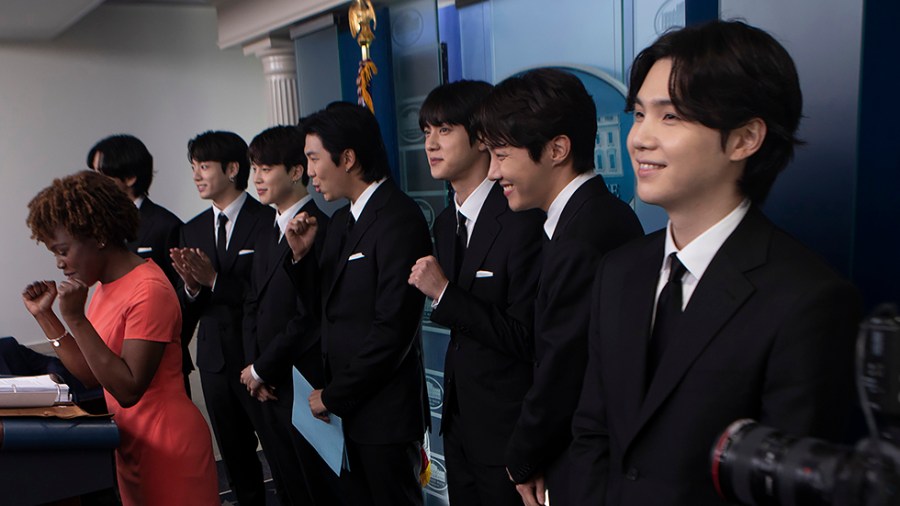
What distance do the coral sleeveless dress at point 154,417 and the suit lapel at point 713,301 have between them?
4.05 feet

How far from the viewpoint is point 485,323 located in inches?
72.3

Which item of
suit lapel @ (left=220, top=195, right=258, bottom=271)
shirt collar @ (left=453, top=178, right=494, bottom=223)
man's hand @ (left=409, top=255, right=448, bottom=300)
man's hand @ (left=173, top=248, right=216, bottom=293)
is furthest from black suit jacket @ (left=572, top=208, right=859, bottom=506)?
suit lapel @ (left=220, top=195, right=258, bottom=271)

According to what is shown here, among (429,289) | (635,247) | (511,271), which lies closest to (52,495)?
(429,289)

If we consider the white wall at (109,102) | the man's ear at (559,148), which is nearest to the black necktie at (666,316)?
the man's ear at (559,148)

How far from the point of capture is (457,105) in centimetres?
222

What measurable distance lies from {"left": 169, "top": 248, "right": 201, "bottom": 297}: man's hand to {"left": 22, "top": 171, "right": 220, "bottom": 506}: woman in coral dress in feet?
2.83

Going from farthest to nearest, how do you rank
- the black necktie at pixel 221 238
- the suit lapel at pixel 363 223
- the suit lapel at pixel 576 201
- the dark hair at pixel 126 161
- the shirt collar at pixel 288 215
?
the dark hair at pixel 126 161
the black necktie at pixel 221 238
the shirt collar at pixel 288 215
the suit lapel at pixel 363 223
the suit lapel at pixel 576 201

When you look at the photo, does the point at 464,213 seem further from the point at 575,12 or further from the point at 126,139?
the point at 126,139

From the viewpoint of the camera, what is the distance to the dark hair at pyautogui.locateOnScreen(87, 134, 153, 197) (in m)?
3.79

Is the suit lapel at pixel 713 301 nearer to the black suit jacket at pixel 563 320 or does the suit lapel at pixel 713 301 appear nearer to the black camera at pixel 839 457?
the black camera at pixel 839 457

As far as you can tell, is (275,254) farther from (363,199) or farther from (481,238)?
(481,238)

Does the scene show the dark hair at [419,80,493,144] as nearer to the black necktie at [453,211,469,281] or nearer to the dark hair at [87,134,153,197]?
the black necktie at [453,211,469,281]

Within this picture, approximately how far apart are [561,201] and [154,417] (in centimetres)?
112

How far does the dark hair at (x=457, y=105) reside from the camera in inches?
87.1
